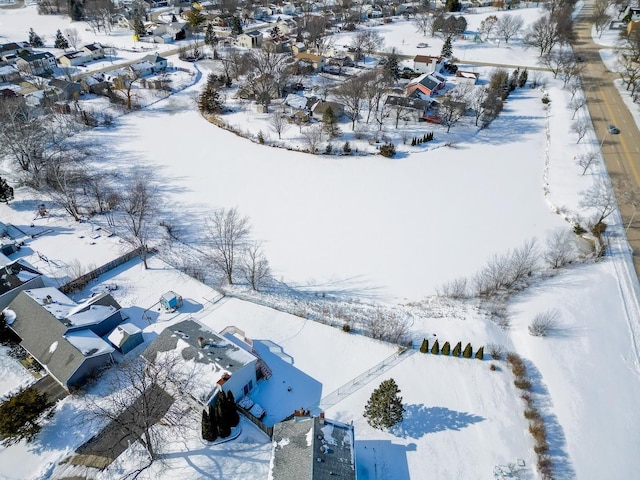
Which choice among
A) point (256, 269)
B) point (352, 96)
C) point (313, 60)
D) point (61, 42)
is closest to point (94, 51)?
point (61, 42)

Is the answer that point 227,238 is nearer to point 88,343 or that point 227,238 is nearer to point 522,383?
point 88,343

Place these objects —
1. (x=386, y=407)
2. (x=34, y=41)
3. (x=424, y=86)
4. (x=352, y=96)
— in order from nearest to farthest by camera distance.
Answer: (x=386, y=407)
(x=352, y=96)
(x=424, y=86)
(x=34, y=41)

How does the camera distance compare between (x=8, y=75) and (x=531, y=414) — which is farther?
(x=8, y=75)

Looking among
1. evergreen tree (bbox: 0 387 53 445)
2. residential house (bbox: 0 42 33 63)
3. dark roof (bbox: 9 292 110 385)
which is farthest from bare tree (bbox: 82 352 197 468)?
residential house (bbox: 0 42 33 63)

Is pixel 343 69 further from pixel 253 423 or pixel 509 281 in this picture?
pixel 253 423

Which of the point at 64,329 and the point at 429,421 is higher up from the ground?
the point at 64,329

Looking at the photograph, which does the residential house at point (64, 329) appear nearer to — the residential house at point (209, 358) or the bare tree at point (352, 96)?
the residential house at point (209, 358)

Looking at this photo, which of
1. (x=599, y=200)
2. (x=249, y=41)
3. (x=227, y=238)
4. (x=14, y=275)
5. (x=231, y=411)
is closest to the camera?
(x=231, y=411)
